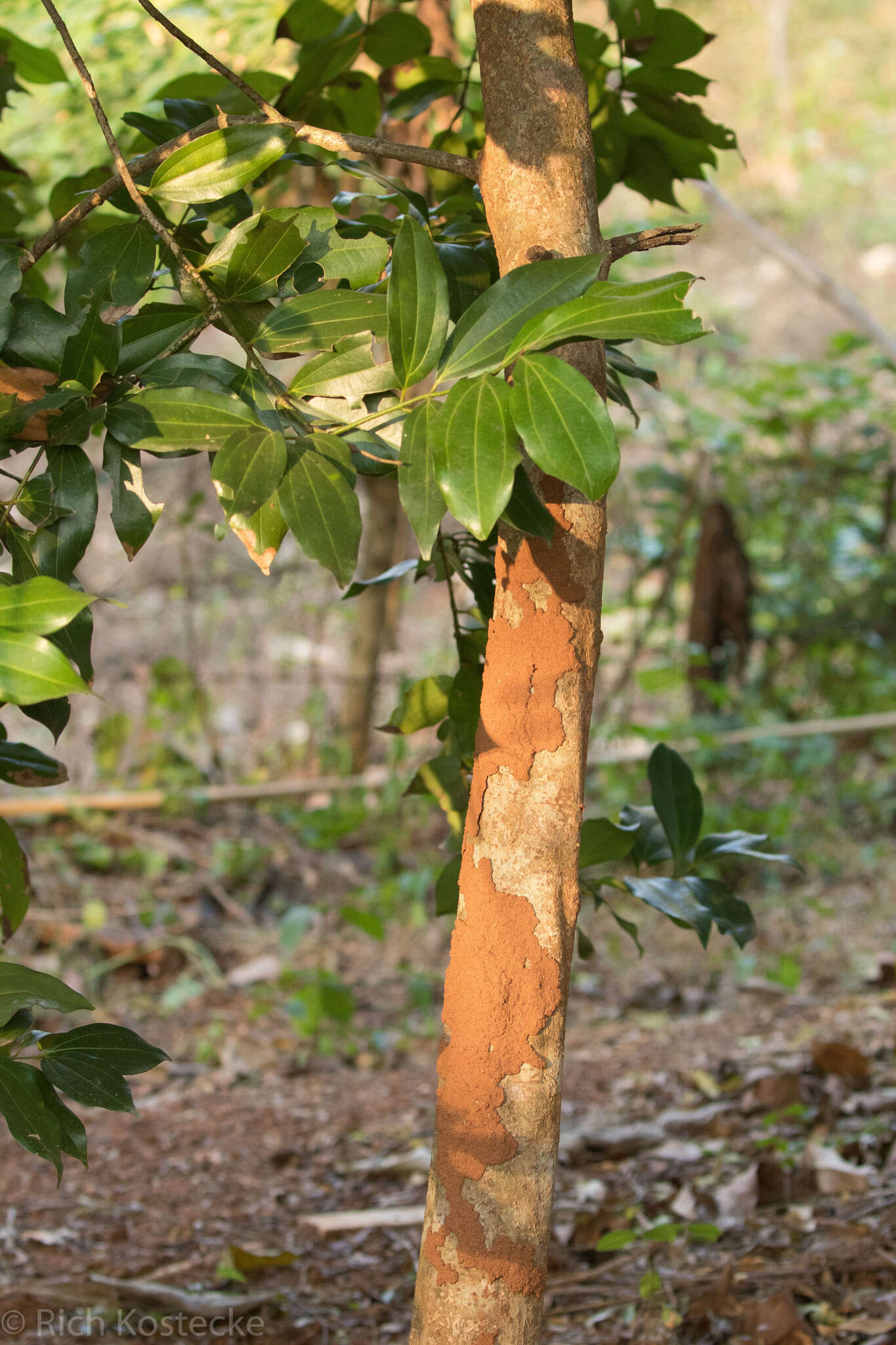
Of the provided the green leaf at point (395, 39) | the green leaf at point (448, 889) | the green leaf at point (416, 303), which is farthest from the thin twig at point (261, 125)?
the green leaf at point (448, 889)

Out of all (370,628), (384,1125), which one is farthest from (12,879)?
(370,628)

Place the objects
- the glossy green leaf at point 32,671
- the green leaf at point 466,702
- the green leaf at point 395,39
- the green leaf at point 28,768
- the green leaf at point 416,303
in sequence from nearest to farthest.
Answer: the glossy green leaf at point 32,671
the green leaf at point 416,303
the green leaf at point 28,768
the green leaf at point 466,702
the green leaf at point 395,39

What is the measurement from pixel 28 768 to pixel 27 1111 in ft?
0.94

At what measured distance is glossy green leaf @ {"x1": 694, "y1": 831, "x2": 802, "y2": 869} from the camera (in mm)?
1065

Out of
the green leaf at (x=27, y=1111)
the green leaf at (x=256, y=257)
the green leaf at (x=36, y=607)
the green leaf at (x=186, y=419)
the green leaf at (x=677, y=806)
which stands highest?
the green leaf at (x=256, y=257)

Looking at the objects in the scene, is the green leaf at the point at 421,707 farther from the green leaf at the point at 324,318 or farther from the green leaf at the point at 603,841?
the green leaf at the point at 324,318

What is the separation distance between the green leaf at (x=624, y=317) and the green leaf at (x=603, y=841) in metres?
0.52

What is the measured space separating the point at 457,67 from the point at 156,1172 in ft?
5.29

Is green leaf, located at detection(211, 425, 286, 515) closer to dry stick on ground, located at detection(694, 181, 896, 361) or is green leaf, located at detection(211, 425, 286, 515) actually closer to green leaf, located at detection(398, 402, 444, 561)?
green leaf, located at detection(398, 402, 444, 561)

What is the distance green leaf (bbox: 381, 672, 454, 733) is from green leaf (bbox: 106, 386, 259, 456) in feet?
1.51

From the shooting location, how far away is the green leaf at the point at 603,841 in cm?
103

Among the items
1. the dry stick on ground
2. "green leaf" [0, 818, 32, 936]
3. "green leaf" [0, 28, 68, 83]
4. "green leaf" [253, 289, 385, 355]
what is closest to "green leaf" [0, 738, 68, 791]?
"green leaf" [0, 818, 32, 936]

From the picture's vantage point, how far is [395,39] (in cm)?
121

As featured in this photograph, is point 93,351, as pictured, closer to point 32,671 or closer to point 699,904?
point 32,671
